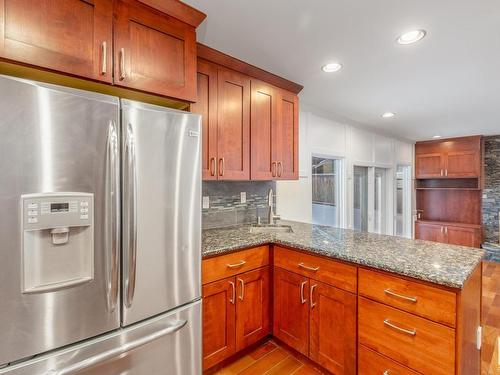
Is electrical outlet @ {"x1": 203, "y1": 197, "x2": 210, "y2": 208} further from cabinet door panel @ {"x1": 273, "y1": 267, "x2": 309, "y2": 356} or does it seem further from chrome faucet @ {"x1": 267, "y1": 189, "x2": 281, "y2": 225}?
cabinet door panel @ {"x1": 273, "y1": 267, "x2": 309, "y2": 356}

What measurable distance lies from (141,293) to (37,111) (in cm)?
89

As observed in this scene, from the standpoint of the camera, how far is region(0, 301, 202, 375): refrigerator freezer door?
1042 mm

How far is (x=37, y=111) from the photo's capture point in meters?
0.98

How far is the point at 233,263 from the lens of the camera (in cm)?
184

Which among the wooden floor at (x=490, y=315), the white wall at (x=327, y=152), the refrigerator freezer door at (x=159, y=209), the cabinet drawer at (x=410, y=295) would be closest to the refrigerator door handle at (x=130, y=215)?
the refrigerator freezer door at (x=159, y=209)

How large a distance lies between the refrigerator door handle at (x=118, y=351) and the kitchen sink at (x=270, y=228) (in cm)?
116

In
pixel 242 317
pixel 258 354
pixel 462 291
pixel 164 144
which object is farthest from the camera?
pixel 258 354

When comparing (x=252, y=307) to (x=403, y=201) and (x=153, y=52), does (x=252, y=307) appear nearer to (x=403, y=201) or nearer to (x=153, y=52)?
(x=153, y=52)

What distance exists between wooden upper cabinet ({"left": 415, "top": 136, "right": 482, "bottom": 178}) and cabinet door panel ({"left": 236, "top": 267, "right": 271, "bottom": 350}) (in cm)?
509

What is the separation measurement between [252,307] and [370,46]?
206 cm

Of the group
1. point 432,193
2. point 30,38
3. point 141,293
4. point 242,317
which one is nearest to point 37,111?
point 30,38

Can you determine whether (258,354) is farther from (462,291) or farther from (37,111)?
(37,111)

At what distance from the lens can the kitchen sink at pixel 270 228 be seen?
2.41m

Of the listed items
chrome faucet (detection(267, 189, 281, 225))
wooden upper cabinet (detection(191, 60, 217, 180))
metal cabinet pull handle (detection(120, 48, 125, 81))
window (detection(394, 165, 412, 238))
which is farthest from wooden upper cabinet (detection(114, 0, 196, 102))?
window (detection(394, 165, 412, 238))
